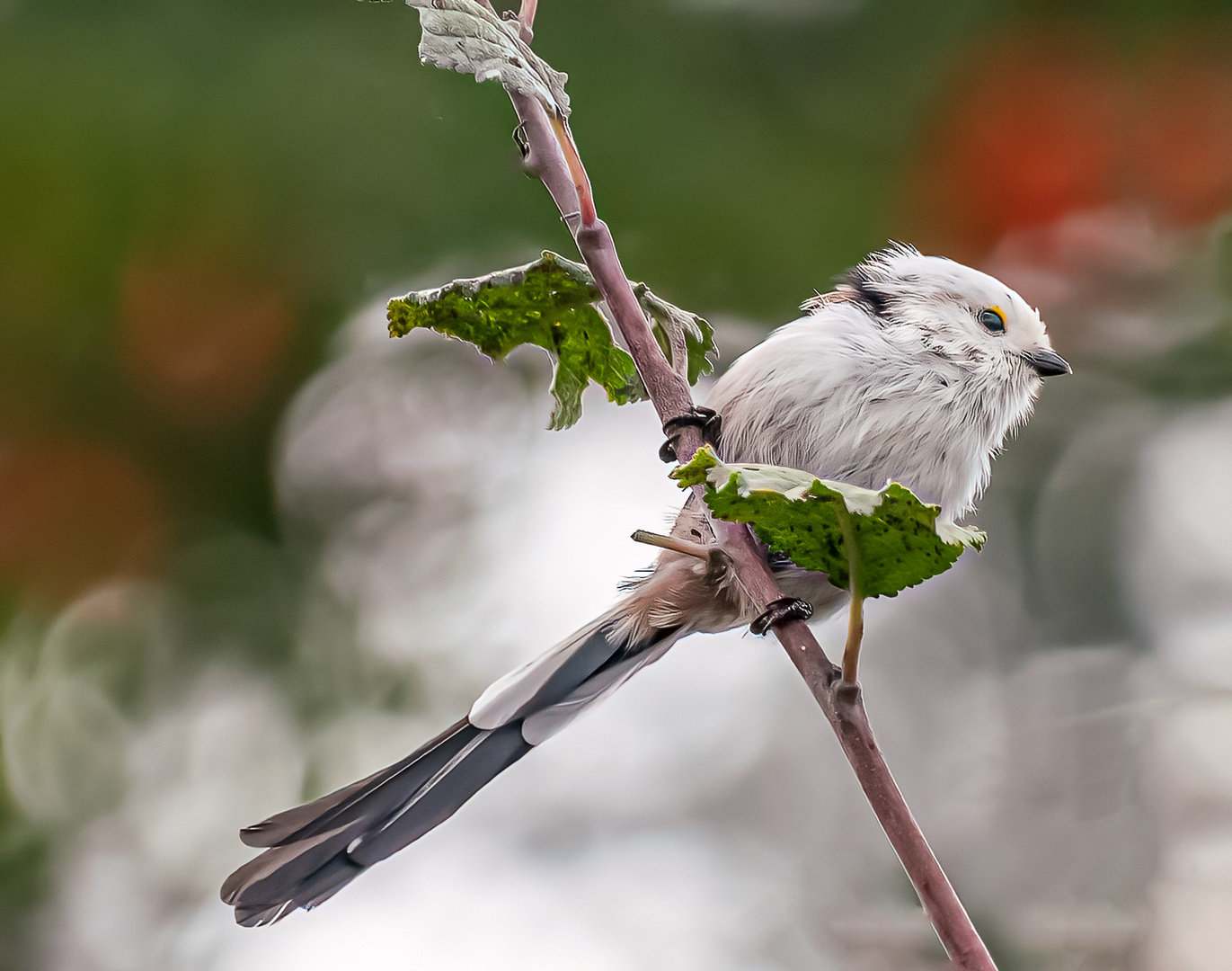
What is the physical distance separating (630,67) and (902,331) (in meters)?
0.96

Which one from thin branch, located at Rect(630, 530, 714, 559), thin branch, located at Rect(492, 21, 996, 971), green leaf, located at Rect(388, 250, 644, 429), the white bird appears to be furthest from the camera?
the white bird

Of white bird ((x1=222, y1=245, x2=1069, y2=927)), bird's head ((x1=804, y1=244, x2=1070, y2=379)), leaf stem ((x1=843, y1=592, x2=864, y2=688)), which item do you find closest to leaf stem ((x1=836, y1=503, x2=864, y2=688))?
leaf stem ((x1=843, y1=592, x2=864, y2=688))

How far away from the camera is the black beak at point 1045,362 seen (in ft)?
3.13

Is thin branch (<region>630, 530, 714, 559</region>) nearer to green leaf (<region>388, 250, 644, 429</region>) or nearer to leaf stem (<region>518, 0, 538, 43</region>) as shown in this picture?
green leaf (<region>388, 250, 644, 429</region>)

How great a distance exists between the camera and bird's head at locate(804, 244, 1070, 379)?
3.00 feet

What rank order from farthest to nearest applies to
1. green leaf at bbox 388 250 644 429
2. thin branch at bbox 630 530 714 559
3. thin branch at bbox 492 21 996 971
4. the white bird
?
the white bird < green leaf at bbox 388 250 644 429 < thin branch at bbox 630 530 714 559 < thin branch at bbox 492 21 996 971

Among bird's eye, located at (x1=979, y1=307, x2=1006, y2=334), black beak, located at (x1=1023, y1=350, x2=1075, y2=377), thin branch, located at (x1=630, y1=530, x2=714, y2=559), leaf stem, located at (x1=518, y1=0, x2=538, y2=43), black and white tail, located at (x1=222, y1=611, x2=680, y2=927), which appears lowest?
thin branch, located at (x1=630, y1=530, x2=714, y2=559)

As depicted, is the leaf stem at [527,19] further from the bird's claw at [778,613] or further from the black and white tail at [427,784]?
the black and white tail at [427,784]

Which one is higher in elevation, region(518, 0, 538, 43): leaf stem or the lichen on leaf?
region(518, 0, 538, 43): leaf stem

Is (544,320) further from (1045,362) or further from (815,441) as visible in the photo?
(1045,362)

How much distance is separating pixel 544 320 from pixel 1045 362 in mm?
497

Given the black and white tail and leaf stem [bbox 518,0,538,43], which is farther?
the black and white tail

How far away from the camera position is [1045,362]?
96 cm

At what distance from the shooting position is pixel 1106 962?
0.93 meters
